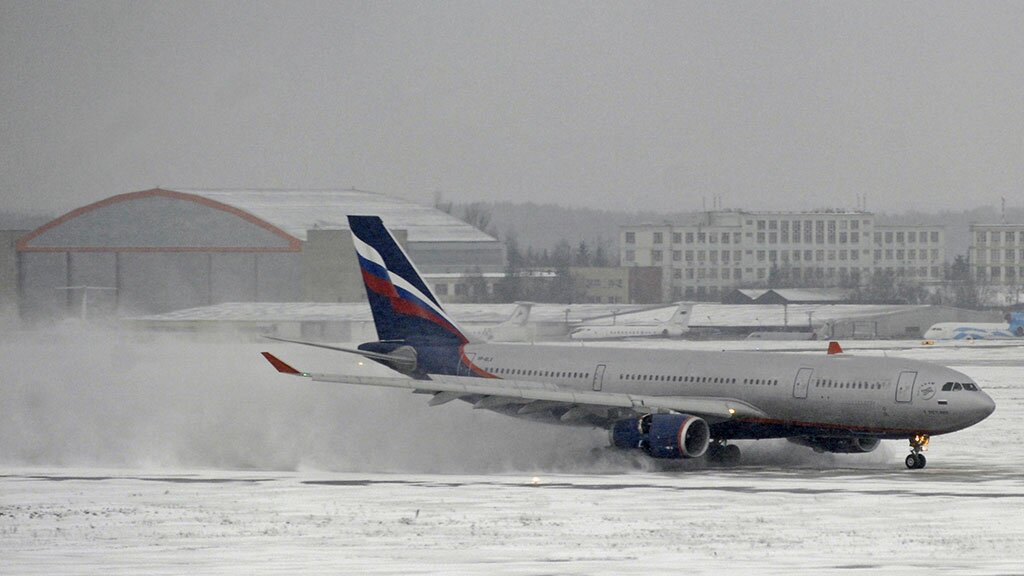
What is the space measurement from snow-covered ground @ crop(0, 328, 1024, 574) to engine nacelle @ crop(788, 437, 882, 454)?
51 centimetres

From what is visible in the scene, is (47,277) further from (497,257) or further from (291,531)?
(291,531)

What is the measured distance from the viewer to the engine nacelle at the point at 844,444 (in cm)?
4653

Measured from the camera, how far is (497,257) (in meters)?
195

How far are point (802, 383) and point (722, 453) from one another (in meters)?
3.63

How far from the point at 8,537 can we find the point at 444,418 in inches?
866

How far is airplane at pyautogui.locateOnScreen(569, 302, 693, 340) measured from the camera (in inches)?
5536

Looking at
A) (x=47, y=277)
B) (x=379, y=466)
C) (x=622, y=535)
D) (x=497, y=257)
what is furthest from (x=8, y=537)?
(x=497, y=257)

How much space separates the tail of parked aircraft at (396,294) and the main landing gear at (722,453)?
411 inches

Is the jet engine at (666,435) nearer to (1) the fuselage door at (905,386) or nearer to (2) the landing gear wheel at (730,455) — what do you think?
(2) the landing gear wheel at (730,455)

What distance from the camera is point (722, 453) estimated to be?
47.2 m

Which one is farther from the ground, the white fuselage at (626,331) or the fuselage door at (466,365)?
the fuselage door at (466,365)

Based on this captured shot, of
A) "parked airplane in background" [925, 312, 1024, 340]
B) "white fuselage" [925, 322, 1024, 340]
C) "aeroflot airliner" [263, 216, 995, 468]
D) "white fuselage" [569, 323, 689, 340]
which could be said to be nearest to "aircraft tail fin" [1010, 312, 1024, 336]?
"parked airplane in background" [925, 312, 1024, 340]

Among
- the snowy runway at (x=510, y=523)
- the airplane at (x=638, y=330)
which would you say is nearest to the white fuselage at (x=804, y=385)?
the snowy runway at (x=510, y=523)

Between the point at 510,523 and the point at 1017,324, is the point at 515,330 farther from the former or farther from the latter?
the point at 510,523
